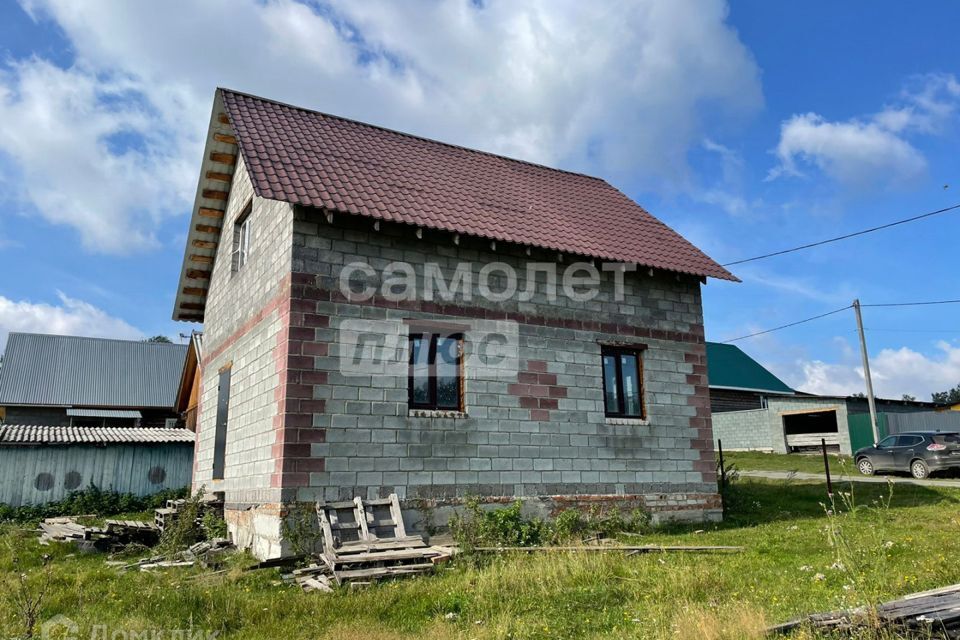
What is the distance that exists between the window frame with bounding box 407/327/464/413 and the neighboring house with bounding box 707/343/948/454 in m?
15.6

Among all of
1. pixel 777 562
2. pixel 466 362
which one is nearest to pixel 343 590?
pixel 466 362

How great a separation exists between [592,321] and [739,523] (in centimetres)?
443

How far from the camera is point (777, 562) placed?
8.63 m

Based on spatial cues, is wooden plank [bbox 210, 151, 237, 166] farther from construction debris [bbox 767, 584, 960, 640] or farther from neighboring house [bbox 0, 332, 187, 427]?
neighboring house [bbox 0, 332, 187, 427]

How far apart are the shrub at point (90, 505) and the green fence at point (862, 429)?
24632mm

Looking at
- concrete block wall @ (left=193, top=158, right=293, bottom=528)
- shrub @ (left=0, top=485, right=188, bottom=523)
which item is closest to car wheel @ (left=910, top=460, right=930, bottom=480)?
concrete block wall @ (left=193, top=158, right=293, bottom=528)

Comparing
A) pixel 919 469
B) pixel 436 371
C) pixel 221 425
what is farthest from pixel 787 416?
pixel 221 425

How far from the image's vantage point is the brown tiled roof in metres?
10.6

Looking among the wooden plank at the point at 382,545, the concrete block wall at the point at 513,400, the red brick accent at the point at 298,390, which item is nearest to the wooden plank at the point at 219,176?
the concrete block wall at the point at 513,400

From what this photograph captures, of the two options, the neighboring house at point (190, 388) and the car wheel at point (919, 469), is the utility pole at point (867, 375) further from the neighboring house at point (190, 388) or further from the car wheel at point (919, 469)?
the neighboring house at point (190, 388)

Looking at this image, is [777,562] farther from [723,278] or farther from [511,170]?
[511,170]

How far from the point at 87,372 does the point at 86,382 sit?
78 cm

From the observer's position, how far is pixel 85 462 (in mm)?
18875

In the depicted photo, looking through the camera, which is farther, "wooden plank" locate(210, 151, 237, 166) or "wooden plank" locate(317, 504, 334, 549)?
"wooden plank" locate(210, 151, 237, 166)
